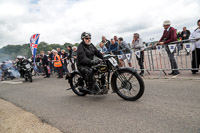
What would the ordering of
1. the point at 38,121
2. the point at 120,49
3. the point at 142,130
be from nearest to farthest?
1. the point at 142,130
2. the point at 38,121
3. the point at 120,49

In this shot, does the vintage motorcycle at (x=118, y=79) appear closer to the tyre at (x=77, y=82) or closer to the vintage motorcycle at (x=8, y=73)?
the tyre at (x=77, y=82)

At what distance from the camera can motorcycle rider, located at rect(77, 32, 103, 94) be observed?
153 inches

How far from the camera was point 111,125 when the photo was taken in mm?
2604

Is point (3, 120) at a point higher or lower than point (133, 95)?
lower

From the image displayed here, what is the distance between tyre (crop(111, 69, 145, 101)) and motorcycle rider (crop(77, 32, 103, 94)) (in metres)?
0.63

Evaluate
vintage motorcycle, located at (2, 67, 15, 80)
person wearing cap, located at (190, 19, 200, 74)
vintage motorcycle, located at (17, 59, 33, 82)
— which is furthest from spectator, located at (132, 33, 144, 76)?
vintage motorcycle, located at (2, 67, 15, 80)

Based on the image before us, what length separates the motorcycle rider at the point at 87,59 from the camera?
389 cm

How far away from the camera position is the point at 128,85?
369 centimetres

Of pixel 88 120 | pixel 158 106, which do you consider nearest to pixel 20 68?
pixel 88 120

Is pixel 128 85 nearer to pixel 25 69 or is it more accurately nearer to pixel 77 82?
pixel 77 82

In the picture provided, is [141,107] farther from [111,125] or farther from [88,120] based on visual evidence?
[88,120]

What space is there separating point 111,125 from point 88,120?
553 mm

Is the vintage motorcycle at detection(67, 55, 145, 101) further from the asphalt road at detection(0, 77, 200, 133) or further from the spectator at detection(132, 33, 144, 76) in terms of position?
the spectator at detection(132, 33, 144, 76)

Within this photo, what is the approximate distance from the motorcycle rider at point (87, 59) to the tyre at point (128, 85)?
0.63 m
